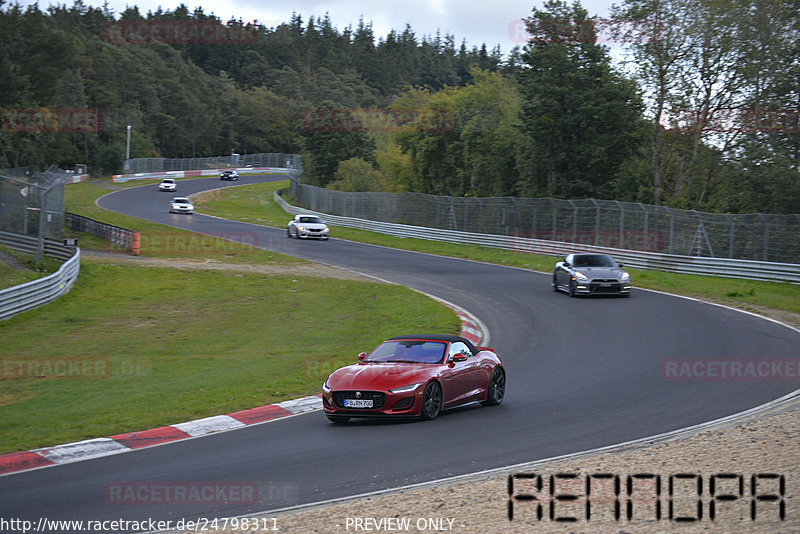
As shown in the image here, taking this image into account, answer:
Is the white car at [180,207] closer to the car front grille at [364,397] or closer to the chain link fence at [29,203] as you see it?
the chain link fence at [29,203]

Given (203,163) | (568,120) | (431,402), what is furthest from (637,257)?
(203,163)

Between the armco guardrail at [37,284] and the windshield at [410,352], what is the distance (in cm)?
1477

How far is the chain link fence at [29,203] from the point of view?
29750mm

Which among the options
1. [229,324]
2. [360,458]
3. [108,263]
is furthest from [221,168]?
[360,458]

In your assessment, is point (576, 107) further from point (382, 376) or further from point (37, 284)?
point (382, 376)

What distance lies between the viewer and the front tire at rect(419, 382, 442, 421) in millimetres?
11156

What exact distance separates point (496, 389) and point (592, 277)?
45.2ft

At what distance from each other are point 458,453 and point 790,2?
3932 centimetres

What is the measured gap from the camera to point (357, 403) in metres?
11.1

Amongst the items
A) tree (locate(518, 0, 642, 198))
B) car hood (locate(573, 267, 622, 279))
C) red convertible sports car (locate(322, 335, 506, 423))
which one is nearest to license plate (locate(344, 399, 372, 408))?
red convertible sports car (locate(322, 335, 506, 423))

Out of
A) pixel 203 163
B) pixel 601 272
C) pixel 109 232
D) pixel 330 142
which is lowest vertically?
pixel 109 232

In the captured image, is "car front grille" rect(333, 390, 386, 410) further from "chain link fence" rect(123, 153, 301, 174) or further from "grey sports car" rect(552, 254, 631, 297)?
"chain link fence" rect(123, 153, 301, 174)

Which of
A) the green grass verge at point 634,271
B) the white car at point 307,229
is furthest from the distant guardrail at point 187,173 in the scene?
the white car at point 307,229

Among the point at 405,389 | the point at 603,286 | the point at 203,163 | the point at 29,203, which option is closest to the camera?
the point at 405,389
